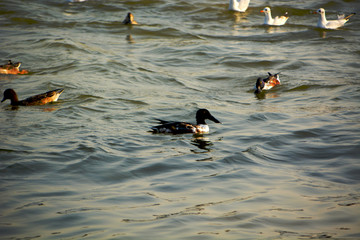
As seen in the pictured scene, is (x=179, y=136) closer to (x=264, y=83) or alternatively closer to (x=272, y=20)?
(x=264, y=83)

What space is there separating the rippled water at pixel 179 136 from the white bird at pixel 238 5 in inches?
129

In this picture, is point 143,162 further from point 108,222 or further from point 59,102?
point 59,102

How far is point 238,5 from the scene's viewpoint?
26.5 metres

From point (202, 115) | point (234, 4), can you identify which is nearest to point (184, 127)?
point (202, 115)

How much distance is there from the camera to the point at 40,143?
9.59m

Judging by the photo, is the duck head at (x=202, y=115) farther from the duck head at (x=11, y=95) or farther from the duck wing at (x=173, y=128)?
the duck head at (x=11, y=95)

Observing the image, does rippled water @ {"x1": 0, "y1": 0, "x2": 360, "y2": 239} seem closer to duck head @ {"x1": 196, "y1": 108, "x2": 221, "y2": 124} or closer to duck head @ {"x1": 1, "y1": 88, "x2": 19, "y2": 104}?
duck head @ {"x1": 1, "y1": 88, "x2": 19, "y2": 104}

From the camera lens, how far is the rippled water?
6488mm

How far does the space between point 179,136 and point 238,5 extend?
17.5 metres

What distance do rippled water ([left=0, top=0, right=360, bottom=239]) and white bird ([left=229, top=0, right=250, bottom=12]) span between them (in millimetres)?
3274

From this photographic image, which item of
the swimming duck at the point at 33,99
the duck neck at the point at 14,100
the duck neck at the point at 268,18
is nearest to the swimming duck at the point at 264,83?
the swimming duck at the point at 33,99

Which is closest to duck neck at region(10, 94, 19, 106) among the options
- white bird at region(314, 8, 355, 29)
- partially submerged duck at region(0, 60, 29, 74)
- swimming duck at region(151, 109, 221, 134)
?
partially submerged duck at region(0, 60, 29, 74)

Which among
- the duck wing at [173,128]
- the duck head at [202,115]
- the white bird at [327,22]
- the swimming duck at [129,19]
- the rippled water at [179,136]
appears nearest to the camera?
the rippled water at [179,136]

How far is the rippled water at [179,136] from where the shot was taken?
6488 mm
